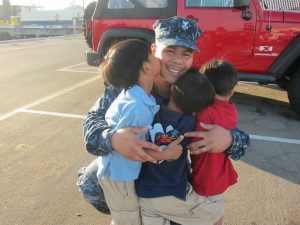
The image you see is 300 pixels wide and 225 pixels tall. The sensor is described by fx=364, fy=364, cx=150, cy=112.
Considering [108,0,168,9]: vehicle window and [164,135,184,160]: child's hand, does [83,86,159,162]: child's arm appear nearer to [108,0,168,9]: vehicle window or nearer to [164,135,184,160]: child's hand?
[164,135,184,160]: child's hand

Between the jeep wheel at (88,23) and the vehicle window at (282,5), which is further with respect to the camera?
the jeep wheel at (88,23)

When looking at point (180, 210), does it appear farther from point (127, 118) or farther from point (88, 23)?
point (88, 23)

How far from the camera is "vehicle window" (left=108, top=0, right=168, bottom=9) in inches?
221

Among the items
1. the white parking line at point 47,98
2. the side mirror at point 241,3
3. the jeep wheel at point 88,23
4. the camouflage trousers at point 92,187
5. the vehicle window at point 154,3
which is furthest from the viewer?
the jeep wheel at point 88,23

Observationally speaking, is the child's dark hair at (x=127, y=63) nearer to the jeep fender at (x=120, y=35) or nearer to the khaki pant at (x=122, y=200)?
the khaki pant at (x=122, y=200)

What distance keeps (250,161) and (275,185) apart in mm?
533

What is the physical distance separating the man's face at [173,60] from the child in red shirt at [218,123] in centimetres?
11

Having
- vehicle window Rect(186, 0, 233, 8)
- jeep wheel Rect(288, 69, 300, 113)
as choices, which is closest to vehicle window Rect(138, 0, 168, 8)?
vehicle window Rect(186, 0, 233, 8)

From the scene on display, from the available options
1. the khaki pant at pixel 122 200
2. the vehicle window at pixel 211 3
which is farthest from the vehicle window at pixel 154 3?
the khaki pant at pixel 122 200

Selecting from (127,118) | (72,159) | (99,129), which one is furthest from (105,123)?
(72,159)

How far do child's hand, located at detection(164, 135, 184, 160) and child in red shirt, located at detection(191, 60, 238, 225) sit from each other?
0.75 feet

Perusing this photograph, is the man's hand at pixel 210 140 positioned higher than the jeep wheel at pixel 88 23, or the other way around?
the jeep wheel at pixel 88 23

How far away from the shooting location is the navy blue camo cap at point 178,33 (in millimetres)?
1822

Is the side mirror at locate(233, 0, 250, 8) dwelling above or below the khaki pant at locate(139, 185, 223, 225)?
above
